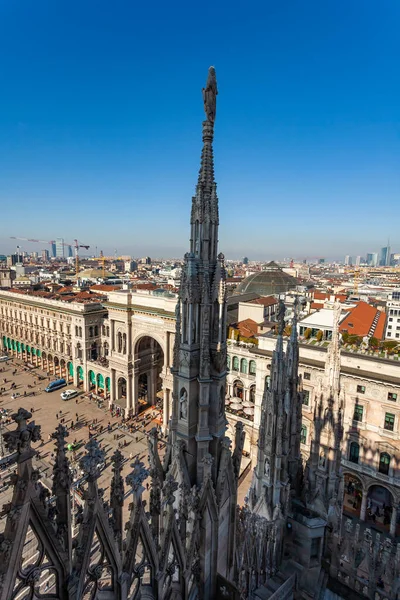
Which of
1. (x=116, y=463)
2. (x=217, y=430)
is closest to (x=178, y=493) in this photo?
(x=217, y=430)

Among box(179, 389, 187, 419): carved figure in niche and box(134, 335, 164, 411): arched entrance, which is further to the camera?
box(134, 335, 164, 411): arched entrance

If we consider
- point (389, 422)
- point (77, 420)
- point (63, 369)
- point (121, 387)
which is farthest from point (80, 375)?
point (389, 422)

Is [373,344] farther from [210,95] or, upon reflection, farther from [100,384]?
[100,384]

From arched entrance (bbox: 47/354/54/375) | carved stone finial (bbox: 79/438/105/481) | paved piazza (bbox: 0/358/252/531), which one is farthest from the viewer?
arched entrance (bbox: 47/354/54/375)

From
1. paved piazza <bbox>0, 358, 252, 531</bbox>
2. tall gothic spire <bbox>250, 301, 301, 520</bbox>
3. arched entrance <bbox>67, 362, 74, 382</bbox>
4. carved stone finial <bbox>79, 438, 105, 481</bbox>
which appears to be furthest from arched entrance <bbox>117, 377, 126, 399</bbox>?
carved stone finial <bbox>79, 438, 105, 481</bbox>

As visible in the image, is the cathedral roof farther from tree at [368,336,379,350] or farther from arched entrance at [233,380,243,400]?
tree at [368,336,379,350]

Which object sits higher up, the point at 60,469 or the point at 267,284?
the point at 60,469
